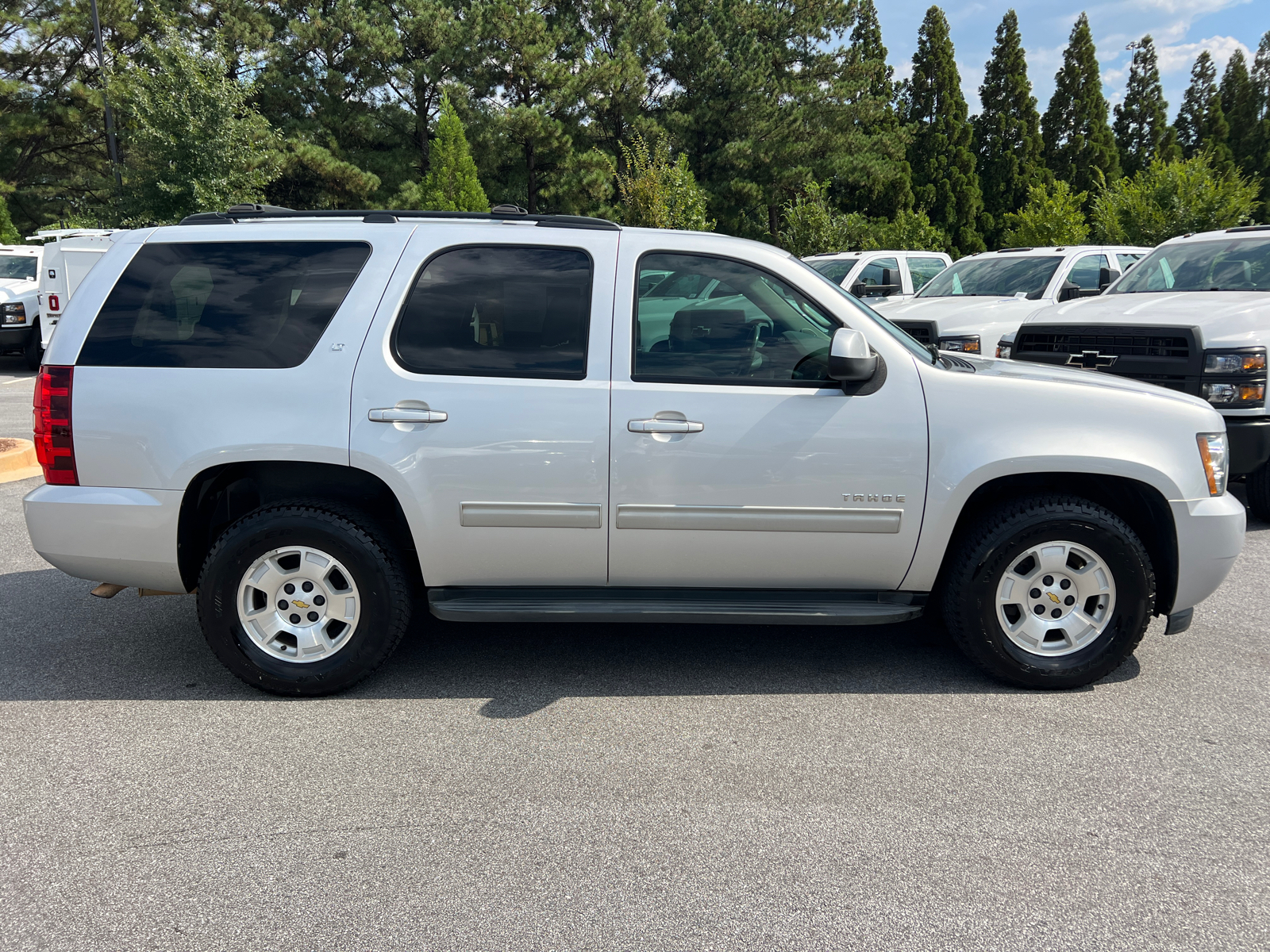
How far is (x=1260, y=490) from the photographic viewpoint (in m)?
7.16

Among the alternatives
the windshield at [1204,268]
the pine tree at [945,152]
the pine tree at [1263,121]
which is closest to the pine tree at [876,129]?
the pine tree at [945,152]

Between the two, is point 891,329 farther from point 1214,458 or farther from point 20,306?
point 20,306

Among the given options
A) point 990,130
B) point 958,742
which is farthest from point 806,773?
point 990,130

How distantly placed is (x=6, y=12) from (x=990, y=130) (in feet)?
128

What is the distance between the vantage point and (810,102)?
1454 inches

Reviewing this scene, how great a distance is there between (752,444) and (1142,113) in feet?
192

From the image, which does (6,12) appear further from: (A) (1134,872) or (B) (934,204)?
(A) (1134,872)

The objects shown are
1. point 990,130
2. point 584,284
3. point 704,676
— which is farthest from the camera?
point 990,130

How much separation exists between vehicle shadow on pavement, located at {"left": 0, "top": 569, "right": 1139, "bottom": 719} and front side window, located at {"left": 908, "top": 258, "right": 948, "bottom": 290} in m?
10.8

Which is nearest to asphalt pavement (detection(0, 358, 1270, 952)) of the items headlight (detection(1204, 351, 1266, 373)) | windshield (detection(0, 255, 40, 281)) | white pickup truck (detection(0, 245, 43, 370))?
headlight (detection(1204, 351, 1266, 373))

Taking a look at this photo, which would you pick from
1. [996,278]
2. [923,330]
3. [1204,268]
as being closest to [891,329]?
[1204,268]

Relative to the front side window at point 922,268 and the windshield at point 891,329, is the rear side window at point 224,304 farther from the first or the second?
the front side window at point 922,268

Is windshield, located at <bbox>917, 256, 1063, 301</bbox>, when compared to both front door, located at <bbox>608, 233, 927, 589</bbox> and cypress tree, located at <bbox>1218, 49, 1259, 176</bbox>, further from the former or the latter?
cypress tree, located at <bbox>1218, 49, 1259, 176</bbox>

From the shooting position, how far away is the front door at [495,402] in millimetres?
4094
